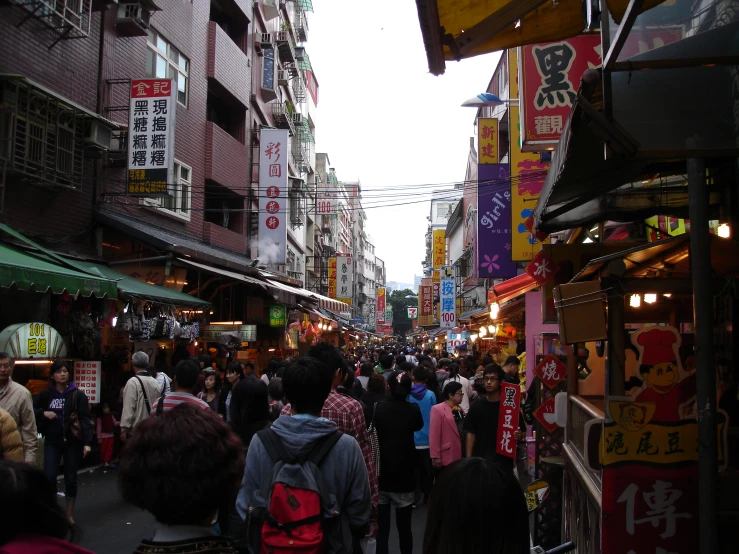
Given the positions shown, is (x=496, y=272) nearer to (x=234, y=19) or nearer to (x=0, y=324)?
(x=0, y=324)

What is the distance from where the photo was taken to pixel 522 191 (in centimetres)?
→ 1473

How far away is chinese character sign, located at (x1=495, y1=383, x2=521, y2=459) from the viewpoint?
670 centimetres

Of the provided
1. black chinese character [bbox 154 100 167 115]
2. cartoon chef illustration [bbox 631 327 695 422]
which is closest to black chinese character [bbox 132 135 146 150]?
black chinese character [bbox 154 100 167 115]

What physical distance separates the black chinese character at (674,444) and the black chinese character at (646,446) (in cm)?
7

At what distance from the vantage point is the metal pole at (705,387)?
→ 3.66 m

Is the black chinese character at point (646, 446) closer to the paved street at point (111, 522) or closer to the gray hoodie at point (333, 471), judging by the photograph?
the gray hoodie at point (333, 471)

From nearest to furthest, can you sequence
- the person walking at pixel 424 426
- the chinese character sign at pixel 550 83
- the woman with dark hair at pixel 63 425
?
the woman with dark hair at pixel 63 425, the person walking at pixel 424 426, the chinese character sign at pixel 550 83

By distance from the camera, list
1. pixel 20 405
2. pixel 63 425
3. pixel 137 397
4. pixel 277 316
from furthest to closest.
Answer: pixel 277 316 < pixel 137 397 < pixel 63 425 < pixel 20 405

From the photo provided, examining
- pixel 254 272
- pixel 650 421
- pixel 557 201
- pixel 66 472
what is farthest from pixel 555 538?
pixel 254 272

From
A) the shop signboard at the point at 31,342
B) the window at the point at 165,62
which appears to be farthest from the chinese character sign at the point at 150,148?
the shop signboard at the point at 31,342

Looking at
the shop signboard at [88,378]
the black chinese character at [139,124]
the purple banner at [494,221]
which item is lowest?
the shop signboard at [88,378]

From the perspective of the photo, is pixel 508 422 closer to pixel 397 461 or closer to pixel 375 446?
pixel 397 461

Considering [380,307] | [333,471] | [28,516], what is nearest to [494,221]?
[333,471]

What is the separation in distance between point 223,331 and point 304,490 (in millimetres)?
13252
